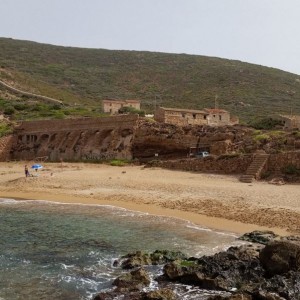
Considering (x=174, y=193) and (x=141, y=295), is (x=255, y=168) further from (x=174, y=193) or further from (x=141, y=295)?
(x=141, y=295)

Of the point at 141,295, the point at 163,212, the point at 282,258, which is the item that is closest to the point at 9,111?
the point at 163,212

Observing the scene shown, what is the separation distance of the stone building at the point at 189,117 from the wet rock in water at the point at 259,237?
28.6m

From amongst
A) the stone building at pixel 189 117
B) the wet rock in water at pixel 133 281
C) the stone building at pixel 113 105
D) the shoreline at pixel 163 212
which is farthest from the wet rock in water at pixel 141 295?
the stone building at pixel 113 105

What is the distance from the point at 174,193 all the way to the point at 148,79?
79408 millimetres

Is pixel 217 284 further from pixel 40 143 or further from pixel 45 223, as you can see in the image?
pixel 40 143

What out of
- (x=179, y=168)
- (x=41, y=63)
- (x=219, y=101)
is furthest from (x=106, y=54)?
(x=179, y=168)

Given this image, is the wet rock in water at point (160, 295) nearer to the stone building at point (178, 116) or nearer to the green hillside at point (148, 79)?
the stone building at point (178, 116)

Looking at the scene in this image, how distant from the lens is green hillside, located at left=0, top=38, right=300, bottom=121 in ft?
262

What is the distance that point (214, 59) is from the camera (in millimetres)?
114000

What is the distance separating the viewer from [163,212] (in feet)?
72.7

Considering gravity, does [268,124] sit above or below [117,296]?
above

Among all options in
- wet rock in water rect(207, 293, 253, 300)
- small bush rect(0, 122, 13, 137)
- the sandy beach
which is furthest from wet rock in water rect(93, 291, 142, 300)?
small bush rect(0, 122, 13, 137)

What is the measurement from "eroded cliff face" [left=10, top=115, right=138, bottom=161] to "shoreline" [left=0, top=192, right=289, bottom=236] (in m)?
14.4

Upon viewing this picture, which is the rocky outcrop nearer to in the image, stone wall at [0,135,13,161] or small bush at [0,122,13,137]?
stone wall at [0,135,13,161]
